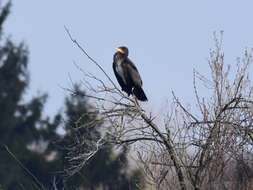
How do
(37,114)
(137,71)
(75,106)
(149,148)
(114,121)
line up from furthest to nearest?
(37,114) → (75,106) → (137,71) → (149,148) → (114,121)

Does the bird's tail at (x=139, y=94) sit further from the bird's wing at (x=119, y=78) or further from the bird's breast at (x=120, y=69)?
the bird's breast at (x=120, y=69)

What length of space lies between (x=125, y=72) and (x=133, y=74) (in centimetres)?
16

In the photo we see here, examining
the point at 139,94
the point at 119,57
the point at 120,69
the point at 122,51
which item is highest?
the point at 122,51

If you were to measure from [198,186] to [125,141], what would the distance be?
0.89 metres

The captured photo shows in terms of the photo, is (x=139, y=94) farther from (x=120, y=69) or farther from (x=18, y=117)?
(x=18, y=117)

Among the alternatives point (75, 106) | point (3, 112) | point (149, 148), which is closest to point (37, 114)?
point (3, 112)

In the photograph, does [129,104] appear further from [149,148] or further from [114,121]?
[149,148]

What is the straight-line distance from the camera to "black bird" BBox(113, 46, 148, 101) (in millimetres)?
12320

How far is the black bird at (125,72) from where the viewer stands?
12.3 meters

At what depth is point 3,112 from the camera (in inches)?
1190

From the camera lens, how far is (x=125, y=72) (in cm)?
1262

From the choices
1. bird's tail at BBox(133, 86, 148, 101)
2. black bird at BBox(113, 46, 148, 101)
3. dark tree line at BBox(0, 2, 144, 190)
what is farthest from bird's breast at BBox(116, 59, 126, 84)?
dark tree line at BBox(0, 2, 144, 190)

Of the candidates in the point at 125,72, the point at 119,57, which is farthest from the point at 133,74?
the point at 119,57

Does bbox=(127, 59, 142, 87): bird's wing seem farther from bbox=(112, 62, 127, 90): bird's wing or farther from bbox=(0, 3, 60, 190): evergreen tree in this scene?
bbox=(0, 3, 60, 190): evergreen tree
